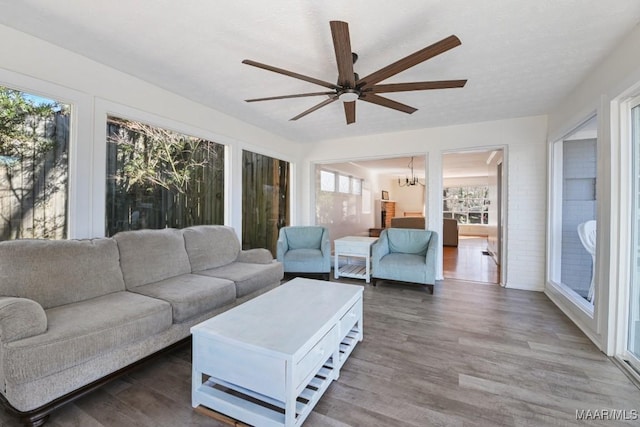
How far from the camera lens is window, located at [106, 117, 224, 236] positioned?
271 cm

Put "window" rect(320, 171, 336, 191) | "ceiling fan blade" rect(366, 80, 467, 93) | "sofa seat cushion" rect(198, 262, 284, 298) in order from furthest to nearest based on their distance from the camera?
1. "window" rect(320, 171, 336, 191)
2. "sofa seat cushion" rect(198, 262, 284, 298)
3. "ceiling fan blade" rect(366, 80, 467, 93)

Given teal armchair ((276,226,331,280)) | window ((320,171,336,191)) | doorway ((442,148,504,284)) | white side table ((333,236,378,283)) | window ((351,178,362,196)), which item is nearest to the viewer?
teal armchair ((276,226,331,280))

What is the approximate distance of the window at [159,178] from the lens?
271 cm

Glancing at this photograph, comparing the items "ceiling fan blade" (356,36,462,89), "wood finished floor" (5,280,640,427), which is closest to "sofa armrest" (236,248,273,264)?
"wood finished floor" (5,280,640,427)

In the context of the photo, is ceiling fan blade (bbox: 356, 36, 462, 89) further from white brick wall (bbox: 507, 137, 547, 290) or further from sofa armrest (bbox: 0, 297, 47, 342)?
white brick wall (bbox: 507, 137, 547, 290)

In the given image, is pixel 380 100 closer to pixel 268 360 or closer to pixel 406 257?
pixel 268 360

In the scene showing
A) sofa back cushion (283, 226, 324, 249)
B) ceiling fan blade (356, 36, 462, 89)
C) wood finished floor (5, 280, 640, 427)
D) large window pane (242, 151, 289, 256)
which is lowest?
wood finished floor (5, 280, 640, 427)

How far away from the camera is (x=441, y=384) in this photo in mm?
1756

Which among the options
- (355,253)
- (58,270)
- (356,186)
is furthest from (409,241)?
(58,270)

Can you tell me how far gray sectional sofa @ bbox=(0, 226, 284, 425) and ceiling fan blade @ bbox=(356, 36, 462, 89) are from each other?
2.09 meters

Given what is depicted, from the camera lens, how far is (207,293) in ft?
7.34

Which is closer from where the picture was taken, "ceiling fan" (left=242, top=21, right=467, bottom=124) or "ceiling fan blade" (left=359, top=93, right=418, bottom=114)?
"ceiling fan" (left=242, top=21, right=467, bottom=124)

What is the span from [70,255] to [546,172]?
208 inches

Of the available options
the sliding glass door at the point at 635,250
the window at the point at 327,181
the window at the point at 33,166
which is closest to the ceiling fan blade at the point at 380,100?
the sliding glass door at the point at 635,250
